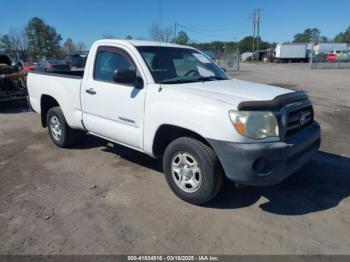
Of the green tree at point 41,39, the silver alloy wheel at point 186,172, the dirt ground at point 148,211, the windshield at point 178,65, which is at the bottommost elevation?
the dirt ground at point 148,211

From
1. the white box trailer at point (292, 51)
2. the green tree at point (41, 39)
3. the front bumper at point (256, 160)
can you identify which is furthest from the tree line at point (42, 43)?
the front bumper at point (256, 160)

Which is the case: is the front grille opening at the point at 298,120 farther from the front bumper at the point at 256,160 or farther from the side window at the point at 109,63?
the side window at the point at 109,63

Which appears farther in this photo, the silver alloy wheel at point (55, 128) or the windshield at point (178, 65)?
the silver alloy wheel at point (55, 128)

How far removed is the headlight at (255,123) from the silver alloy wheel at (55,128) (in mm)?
3670

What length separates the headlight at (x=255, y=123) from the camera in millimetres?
3115

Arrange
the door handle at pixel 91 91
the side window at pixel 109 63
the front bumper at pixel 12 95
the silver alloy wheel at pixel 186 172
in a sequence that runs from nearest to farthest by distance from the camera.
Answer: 1. the silver alloy wheel at pixel 186 172
2. the side window at pixel 109 63
3. the door handle at pixel 91 91
4. the front bumper at pixel 12 95

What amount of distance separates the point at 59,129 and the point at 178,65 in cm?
264

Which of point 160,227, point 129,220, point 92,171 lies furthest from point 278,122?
point 92,171

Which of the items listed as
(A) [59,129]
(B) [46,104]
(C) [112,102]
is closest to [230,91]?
(C) [112,102]

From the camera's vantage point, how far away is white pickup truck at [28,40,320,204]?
315 cm

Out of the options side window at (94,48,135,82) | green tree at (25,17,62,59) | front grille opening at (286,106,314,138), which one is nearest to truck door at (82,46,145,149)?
side window at (94,48,135,82)

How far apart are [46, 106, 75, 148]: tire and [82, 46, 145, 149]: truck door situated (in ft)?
2.60

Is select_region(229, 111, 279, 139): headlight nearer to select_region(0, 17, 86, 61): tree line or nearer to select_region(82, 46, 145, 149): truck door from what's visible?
select_region(82, 46, 145, 149): truck door

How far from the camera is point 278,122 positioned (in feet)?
10.5
